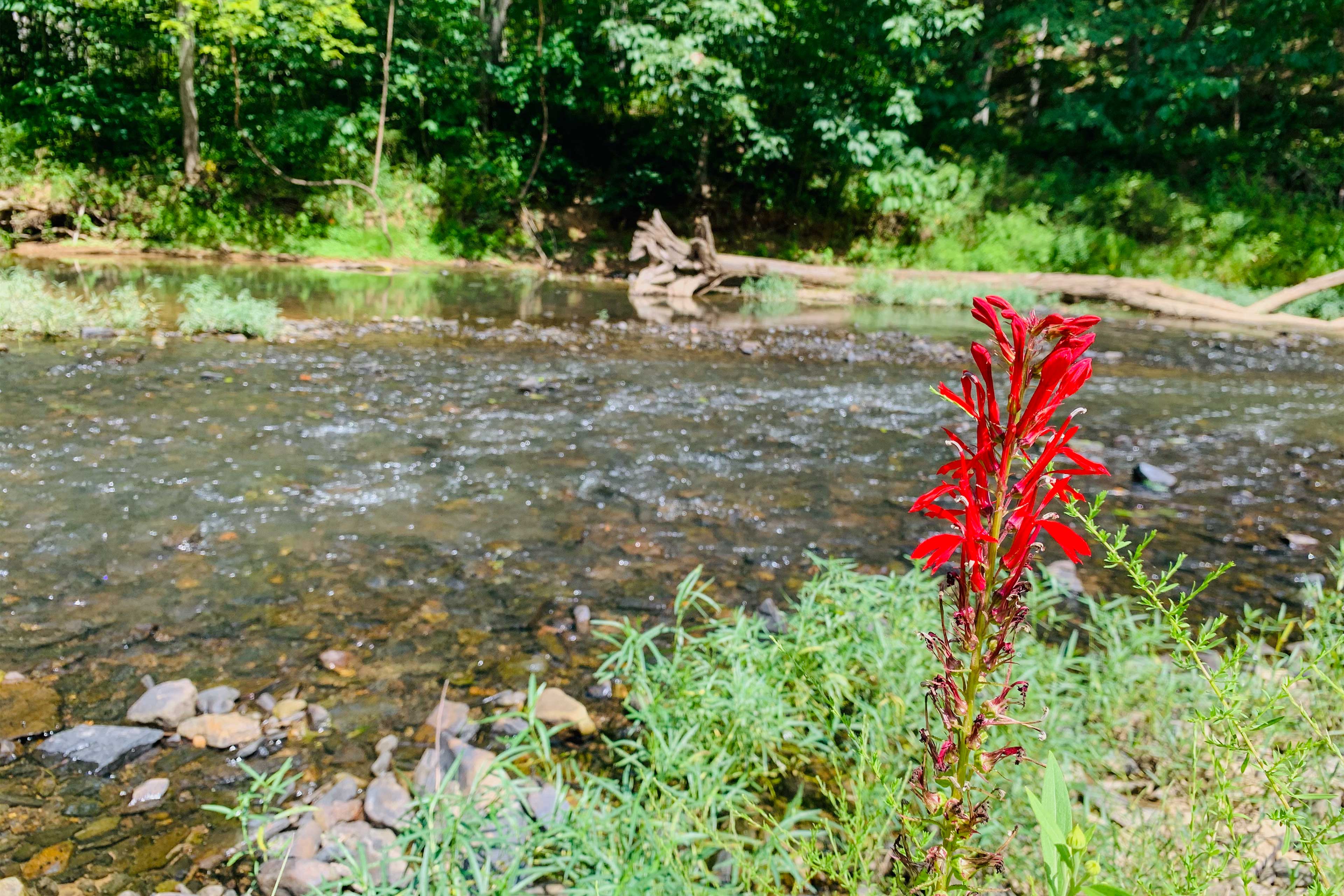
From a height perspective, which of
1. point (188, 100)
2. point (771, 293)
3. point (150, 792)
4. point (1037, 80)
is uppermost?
point (1037, 80)

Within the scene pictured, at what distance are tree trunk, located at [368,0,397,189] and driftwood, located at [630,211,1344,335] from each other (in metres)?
5.83

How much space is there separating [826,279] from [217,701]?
1380cm

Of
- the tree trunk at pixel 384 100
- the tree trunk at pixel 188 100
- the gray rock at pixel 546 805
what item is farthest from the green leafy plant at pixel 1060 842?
Result: the tree trunk at pixel 384 100

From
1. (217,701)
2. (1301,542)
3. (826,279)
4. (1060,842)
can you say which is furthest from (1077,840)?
(826,279)

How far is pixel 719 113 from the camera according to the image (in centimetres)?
1590

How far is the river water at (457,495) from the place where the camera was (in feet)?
9.52

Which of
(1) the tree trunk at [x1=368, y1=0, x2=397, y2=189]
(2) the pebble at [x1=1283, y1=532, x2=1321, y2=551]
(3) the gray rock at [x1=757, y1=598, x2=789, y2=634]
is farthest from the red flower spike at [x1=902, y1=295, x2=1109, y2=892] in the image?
(1) the tree trunk at [x1=368, y1=0, x2=397, y2=189]

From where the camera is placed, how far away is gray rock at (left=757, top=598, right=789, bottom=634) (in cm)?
291

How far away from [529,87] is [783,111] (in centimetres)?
606

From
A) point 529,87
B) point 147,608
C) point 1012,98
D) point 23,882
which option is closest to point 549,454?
point 147,608

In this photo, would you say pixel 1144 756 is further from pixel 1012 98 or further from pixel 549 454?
pixel 1012 98

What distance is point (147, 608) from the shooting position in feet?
10.1

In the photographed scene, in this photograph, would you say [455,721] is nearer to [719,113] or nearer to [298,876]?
[298,876]

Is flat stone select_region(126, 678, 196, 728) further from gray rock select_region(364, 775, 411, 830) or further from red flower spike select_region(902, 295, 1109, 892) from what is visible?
red flower spike select_region(902, 295, 1109, 892)
